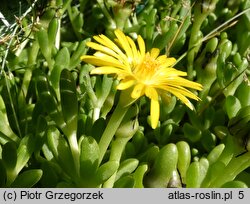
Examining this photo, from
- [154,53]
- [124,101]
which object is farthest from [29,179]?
[154,53]

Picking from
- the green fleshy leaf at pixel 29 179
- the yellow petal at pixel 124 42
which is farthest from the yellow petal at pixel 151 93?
the green fleshy leaf at pixel 29 179

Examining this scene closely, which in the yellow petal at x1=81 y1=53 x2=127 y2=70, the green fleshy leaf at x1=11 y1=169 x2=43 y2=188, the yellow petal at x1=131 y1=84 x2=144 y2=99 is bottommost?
the green fleshy leaf at x1=11 y1=169 x2=43 y2=188

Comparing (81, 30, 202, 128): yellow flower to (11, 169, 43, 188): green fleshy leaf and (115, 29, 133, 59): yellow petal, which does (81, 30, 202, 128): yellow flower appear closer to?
(115, 29, 133, 59): yellow petal

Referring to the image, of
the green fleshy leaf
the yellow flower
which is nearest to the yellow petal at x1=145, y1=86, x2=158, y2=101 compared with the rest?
the yellow flower

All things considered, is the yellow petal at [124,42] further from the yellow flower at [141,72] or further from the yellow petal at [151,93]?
the yellow petal at [151,93]

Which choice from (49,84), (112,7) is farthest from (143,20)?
(49,84)

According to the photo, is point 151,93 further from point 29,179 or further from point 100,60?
point 29,179

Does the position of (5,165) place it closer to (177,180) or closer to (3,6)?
(177,180)

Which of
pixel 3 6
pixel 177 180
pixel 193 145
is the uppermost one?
pixel 3 6
